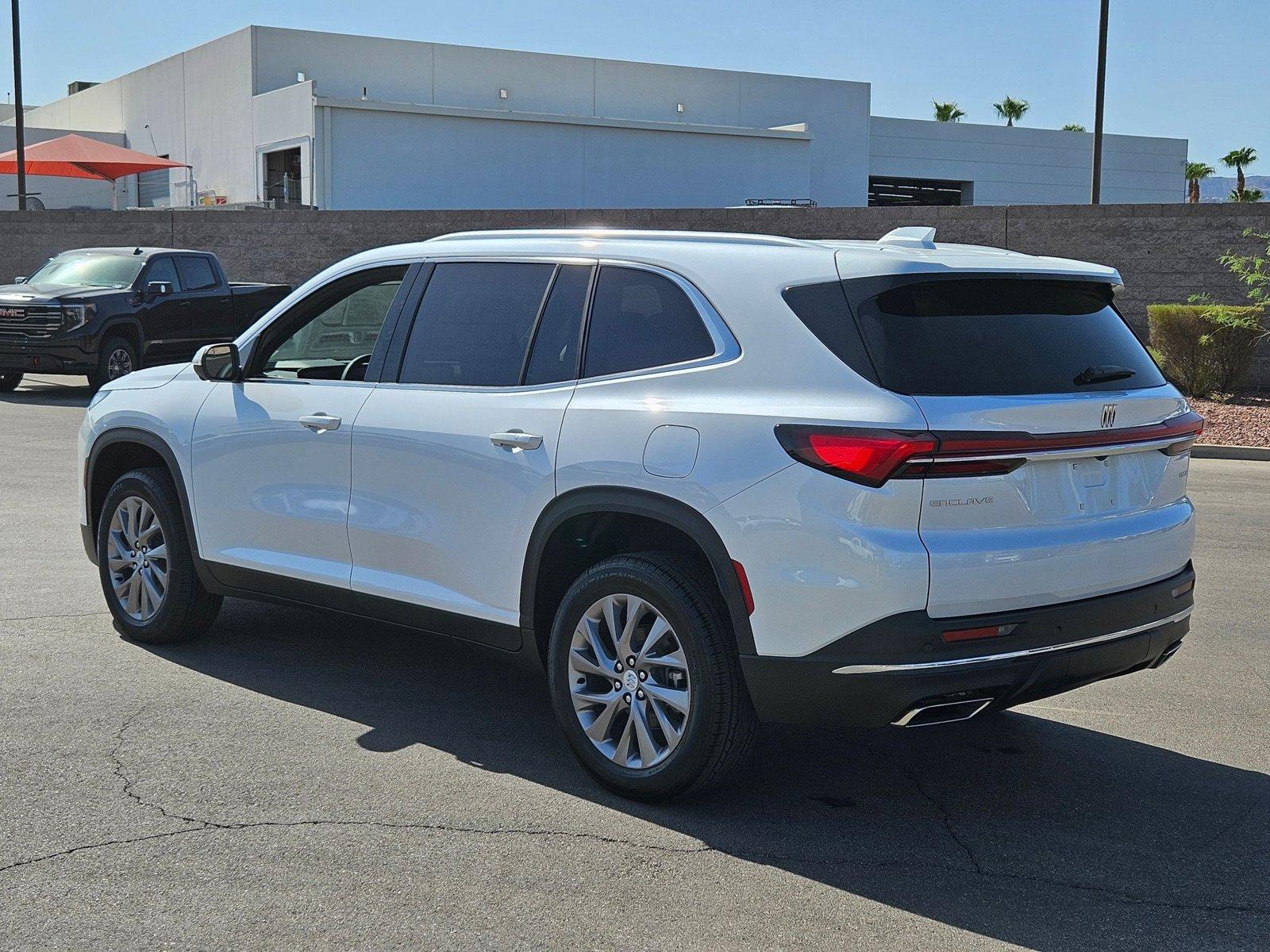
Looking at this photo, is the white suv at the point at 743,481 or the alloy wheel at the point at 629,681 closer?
the white suv at the point at 743,481

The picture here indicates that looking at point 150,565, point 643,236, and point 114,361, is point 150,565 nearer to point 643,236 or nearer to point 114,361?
point 643,236

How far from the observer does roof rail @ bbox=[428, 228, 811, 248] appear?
4.79 m

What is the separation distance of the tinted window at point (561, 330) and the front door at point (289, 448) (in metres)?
0.83

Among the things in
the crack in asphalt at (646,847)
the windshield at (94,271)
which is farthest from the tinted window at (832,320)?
the windshield at (94,271)

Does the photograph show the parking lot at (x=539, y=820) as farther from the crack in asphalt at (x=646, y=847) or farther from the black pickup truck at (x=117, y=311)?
the black pickup truck at (x=117, y=311)

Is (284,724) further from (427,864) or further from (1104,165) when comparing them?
(1104,165)

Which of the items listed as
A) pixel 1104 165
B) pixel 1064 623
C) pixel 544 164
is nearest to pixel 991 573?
pixel 1064 623

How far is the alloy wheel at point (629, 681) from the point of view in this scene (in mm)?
4582

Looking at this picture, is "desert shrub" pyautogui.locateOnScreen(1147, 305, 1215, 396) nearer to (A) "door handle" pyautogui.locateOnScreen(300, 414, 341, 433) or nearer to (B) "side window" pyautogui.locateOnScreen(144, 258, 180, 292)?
(B) "side window" pyautogui.locateOnScreen(144, 258, 180, 292)

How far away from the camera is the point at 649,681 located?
463 cm

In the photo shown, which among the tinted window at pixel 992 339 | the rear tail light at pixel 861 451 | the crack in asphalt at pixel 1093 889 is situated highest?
the tinted window at pixel 992 339

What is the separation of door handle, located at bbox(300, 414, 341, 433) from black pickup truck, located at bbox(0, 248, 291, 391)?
12.8 meters

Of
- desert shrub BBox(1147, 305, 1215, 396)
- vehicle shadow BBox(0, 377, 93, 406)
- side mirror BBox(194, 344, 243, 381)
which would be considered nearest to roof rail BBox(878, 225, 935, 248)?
side mirror BBox(194, 344, 243, 381)

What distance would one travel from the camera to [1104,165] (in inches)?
2488
